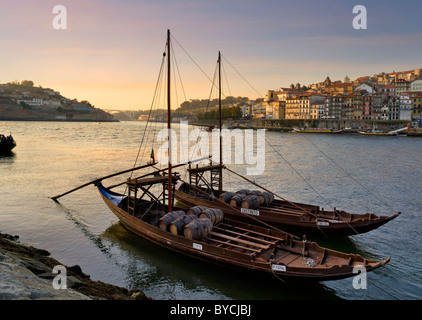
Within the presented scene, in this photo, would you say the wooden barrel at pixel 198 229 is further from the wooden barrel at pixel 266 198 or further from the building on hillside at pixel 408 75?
the building on hillside at pixel 408 75

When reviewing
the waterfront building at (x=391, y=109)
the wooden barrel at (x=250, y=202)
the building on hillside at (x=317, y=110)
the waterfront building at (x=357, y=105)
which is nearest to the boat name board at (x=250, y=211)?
the wooden barrel at (x=250, y=202)

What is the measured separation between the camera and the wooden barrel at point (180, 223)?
12.4 m

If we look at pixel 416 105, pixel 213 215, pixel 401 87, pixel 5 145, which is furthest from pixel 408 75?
pixel 213 215

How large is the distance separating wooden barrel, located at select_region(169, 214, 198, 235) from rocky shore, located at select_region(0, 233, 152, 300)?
3136mm

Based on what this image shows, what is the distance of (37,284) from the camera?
25.0 ft

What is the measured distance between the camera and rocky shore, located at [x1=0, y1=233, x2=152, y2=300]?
6793mm

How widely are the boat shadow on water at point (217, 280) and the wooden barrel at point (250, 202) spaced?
4.61 m

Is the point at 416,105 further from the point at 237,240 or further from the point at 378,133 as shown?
the point at 237,240

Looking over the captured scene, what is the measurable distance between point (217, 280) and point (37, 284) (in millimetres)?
5657

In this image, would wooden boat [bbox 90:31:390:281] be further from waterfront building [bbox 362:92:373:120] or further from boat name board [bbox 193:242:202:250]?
waterfront building [bbox 362:92:373:120]

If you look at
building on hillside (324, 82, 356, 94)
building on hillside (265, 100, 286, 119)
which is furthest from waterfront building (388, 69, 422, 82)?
building on hillside (265, 100, 286, 119)
